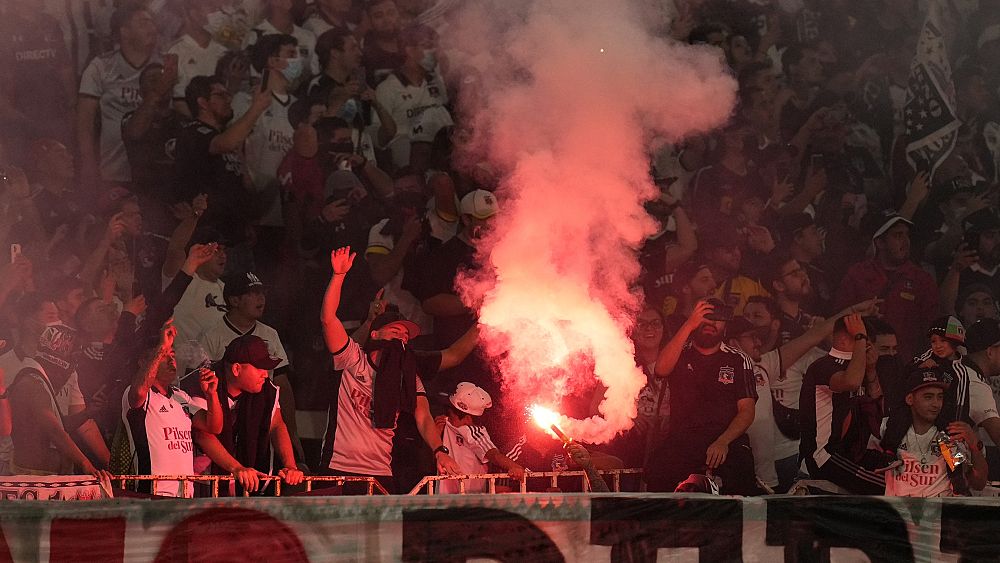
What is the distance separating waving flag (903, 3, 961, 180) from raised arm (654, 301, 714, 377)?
3125 millimetres

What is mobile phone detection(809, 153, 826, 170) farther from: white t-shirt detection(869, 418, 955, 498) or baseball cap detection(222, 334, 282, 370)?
baseball cap detection(222, 334, 282, 370)

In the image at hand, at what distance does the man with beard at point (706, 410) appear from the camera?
7.94m

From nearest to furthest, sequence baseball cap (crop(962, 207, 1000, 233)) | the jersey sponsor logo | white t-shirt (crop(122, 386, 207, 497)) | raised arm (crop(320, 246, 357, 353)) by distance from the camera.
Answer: white t-shirt (crop(122, 386, 207, 497)) < raised arm (crop(320, 246, 357, 353)) < the jersey sponsor logo < baseball cap (crop(962, 207, 1000, 233))

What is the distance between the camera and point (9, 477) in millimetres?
6301

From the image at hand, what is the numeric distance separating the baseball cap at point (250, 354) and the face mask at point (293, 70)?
2.36m

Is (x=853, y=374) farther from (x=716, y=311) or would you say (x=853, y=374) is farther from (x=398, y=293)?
(x=398, y=293)

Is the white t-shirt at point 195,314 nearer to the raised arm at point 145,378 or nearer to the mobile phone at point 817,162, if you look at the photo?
the raised arm at point 145,378

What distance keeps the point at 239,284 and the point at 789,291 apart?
14.6 feet


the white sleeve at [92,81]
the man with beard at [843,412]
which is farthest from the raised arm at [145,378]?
the man with beard at [843,412]

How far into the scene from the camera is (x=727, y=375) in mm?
8086

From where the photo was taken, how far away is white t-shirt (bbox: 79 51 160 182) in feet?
25.5

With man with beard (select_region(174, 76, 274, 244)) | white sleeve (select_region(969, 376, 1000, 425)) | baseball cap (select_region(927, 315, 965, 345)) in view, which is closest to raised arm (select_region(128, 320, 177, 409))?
man with beard (select_region(174, 76, 274, 244))

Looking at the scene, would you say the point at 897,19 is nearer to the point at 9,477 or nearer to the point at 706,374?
the point at 706,374

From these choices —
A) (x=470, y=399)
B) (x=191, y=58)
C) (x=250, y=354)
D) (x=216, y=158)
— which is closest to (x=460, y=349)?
(x=470, y=399)
